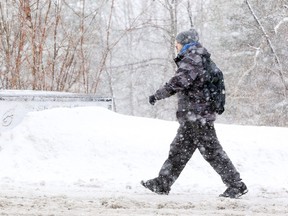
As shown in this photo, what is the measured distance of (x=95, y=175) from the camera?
649 cm

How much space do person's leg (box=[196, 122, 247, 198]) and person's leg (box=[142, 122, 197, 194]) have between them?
102 millimetres

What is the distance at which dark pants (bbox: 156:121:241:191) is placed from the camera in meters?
5.46

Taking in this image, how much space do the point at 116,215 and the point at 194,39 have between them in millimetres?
2031

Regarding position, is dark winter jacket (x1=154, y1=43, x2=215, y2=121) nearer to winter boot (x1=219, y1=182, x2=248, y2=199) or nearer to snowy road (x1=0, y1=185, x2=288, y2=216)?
winter boot (x1=219, y1=182, x2=248, y2=199)

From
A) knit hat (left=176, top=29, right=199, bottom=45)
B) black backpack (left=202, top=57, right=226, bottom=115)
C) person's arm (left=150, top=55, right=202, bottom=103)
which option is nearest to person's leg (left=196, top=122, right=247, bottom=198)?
black backpack (left=202, top=57, right=226, bottom=115)

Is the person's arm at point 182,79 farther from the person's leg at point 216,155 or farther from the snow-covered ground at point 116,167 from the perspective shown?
the snow-covered ground at point 116,167

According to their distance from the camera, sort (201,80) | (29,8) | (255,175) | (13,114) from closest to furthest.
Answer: (201,80) → (255,175) → (13,114) → (29,8)

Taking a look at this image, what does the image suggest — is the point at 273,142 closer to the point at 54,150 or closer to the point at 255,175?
the point at 255,175

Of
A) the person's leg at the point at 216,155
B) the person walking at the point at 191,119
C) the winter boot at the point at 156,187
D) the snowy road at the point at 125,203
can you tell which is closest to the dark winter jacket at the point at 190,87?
the person walking at the point at 191,119

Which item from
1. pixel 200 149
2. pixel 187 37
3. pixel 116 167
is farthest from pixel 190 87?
pixel 116 167

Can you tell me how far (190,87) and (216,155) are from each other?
656mm

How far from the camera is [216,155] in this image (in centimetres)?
548

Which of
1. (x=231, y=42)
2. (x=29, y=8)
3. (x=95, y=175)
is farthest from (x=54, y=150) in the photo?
(x=231, y=42)

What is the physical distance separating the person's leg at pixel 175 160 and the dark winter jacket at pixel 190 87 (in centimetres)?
17
